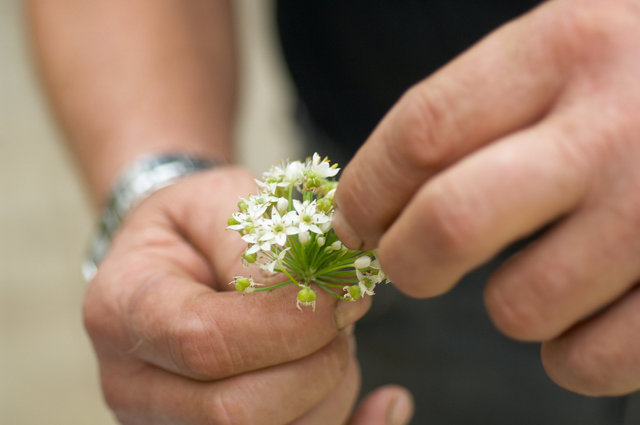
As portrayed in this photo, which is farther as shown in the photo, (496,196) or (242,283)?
(242,283)

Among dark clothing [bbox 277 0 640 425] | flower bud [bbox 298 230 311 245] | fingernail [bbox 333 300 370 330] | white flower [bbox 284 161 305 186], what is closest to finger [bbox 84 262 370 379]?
fingernail [bbox 333 300 370 330]

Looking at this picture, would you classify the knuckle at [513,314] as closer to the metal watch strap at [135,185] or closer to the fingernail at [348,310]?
the fingernail at [348,310]

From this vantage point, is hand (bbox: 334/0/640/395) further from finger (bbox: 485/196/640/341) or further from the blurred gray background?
the blurred gray background

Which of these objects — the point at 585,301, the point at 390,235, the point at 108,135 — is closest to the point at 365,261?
the point at 390,235

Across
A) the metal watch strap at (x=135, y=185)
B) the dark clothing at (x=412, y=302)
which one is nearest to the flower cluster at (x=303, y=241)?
the metal watch strap at (x=135, y=185)

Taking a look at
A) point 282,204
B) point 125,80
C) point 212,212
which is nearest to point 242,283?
point 282,204

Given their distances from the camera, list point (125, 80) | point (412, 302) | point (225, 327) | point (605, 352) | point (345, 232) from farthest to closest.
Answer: point (412, 302) → point (125, 80) → point (225, 327) → point (345, 232) → point (605, 352)

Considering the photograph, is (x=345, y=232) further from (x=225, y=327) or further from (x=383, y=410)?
(x=383, y=410)
